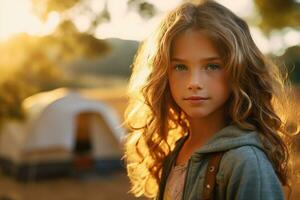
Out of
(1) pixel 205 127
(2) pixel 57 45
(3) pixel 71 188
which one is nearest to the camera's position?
(1) pixel 205 127

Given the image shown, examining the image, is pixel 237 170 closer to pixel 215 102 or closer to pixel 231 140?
pixel 231 140

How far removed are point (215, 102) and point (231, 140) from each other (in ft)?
0.42

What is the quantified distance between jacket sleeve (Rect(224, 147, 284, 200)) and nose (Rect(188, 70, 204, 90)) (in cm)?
19

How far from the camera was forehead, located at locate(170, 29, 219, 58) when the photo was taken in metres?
1.12

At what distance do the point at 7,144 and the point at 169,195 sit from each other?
730 centimetres

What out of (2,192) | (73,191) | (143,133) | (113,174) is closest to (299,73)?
(113,174)

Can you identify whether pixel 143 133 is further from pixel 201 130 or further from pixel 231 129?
pixel 231 129

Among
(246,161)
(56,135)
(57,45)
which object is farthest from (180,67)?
(56,135)

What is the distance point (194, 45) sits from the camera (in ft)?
3.72

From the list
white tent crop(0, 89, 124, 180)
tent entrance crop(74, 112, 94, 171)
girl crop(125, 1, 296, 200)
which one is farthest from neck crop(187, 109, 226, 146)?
tent entrance crop(74, 112, 94, 171)

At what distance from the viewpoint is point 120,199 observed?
685 centimetres

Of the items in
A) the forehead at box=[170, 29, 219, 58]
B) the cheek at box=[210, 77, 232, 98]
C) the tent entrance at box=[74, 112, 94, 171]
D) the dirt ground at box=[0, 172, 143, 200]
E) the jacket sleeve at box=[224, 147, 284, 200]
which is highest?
the forehead at box=[170, 29, 219, 58]

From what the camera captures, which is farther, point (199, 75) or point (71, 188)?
point (71, 188)

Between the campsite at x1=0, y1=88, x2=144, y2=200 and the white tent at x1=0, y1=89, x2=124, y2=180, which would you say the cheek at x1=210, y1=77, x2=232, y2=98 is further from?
the white tent at x1=0, y1=89, x2=124, y2=180
